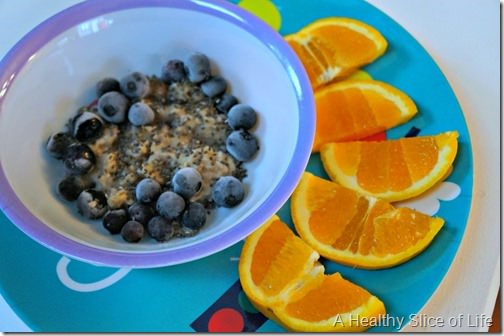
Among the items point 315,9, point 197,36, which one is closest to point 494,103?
→ point 315,9

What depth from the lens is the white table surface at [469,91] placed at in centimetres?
81

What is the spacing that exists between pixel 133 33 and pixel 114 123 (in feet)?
0.50

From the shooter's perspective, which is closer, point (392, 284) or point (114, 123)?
point (392, 284)

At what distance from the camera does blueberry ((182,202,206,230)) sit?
0.83m

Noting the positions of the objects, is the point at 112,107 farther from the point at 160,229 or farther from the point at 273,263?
the point at 273,263

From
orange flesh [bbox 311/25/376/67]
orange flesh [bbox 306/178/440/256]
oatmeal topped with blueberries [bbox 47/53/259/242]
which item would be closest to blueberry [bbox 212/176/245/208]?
oatmeal topped with blueberries [bbox 47/53/259/242]

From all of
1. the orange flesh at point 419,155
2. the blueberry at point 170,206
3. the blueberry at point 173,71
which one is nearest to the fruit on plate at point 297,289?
the blueberry at point 170,206

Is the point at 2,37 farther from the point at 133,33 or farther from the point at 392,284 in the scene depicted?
the point at 392,284

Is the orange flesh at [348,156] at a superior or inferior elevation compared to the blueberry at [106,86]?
inferior

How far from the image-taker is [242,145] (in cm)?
89

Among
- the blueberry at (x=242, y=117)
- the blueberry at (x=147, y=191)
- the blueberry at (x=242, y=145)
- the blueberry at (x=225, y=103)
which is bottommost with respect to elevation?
the blueberry at (x=147, y=191)

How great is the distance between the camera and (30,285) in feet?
2.64

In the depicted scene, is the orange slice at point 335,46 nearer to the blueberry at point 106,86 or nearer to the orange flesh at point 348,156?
the orange flesh at point 348,156

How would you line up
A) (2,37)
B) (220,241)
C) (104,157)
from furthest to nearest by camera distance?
1. (2,37)
2. (104,157)
3. (220,241)
